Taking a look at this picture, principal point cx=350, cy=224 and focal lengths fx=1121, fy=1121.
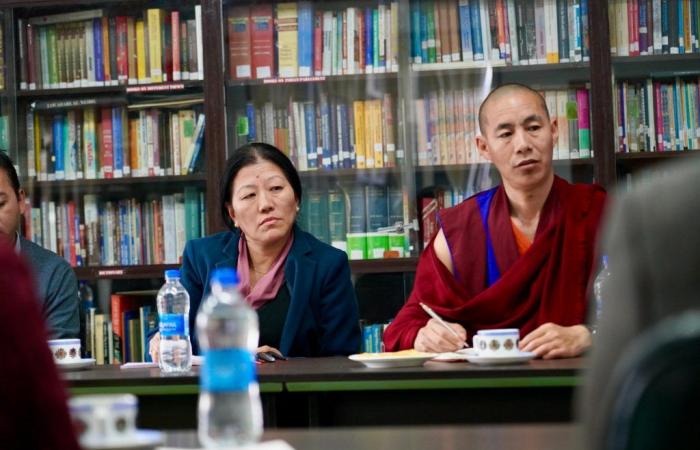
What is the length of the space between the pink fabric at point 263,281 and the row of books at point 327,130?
0.95 meters

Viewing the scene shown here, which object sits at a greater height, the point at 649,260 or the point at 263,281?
the point at 649,260

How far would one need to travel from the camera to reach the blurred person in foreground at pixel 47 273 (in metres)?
3.62

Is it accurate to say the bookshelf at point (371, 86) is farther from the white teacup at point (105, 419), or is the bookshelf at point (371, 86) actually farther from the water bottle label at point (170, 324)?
the white teacup at point (105, 419)

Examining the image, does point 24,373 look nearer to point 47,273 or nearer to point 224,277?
point 224,277

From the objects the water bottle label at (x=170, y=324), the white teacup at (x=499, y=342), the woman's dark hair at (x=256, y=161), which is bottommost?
the white teacup at (x=499, y=342)

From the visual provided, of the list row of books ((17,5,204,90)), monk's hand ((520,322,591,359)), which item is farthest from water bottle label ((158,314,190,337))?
row of books ((17,5,204,90))

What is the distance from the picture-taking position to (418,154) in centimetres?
436

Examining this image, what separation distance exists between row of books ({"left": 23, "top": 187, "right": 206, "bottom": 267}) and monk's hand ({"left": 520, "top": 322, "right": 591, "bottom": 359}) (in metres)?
2.13

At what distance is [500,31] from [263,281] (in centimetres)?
154

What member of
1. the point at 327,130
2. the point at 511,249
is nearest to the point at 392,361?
the point at 511,249

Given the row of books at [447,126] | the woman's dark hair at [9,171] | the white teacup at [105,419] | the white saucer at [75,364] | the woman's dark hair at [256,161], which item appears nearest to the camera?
the white teacup at [105,419]

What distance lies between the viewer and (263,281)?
3.39 m

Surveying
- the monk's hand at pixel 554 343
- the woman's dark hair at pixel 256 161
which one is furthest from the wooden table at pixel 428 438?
the woman's dark hair at pixel 256 161

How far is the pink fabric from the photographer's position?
335cm
